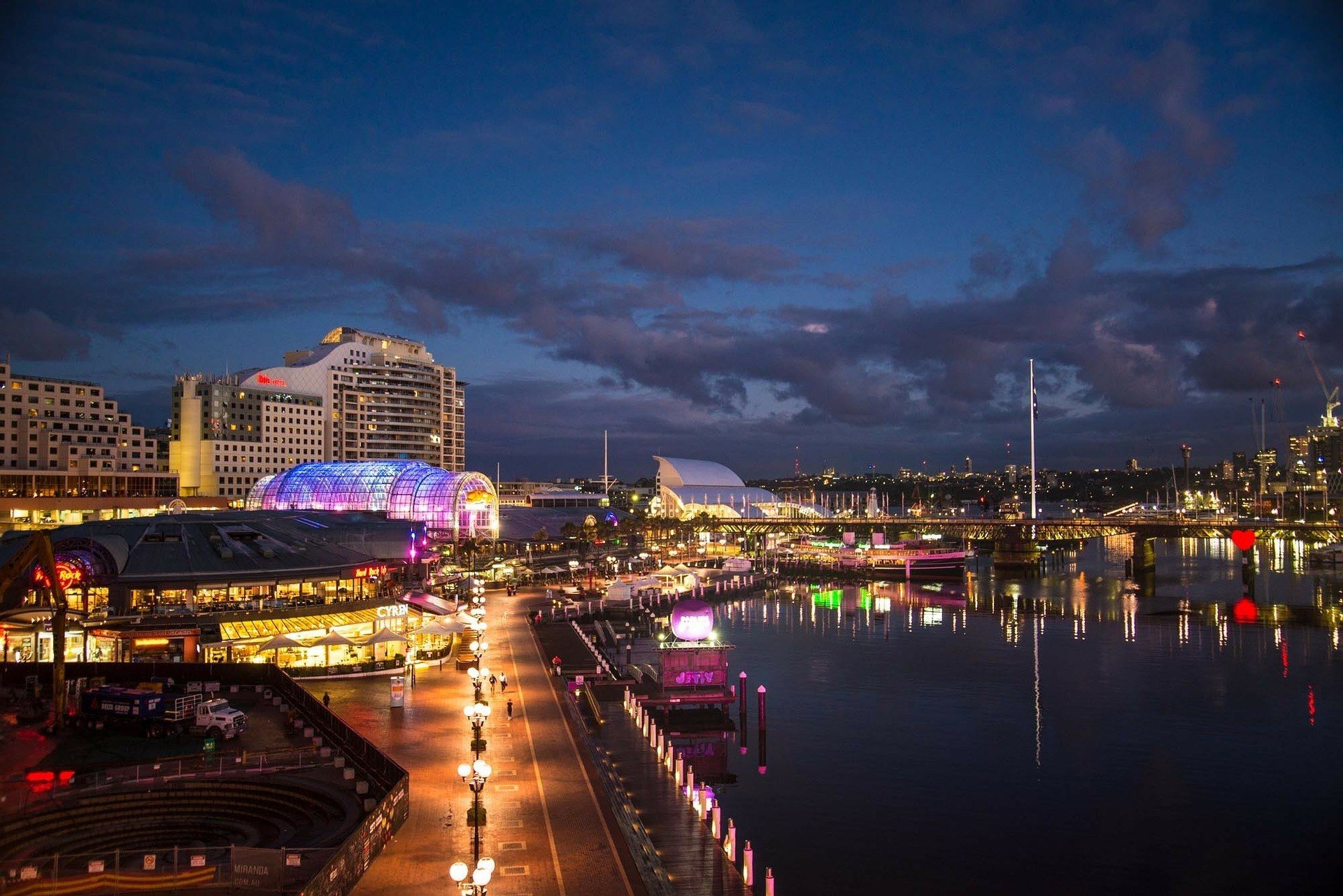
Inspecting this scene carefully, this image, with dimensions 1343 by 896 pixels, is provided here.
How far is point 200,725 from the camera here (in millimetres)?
33000

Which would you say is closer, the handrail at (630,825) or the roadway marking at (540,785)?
the roadway marking at (540,785)

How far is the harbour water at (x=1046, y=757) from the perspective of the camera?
30.6 meters

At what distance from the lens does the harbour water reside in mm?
30609

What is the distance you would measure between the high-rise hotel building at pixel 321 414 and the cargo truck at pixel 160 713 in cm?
11270

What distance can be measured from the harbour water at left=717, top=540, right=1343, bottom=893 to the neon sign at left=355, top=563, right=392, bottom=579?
79.1 feet

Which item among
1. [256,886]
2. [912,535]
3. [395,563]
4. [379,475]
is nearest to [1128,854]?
[256,886]

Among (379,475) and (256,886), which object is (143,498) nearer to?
(379,475)

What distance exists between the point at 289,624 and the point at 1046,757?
36715 millimetres

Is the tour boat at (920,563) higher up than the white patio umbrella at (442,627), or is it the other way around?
the white patio umbrella at (442,627)

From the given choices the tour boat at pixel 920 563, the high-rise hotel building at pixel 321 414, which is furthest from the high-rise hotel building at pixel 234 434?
the tour boat at pixel 920 563

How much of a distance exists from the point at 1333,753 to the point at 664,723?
29843mm

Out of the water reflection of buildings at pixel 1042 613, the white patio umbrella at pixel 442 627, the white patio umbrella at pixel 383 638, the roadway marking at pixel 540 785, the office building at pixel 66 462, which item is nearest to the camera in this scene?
the roadway marking at pixel 540 785

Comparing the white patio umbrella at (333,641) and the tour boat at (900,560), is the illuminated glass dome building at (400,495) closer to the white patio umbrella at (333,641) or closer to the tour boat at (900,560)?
the tour boat at (900,560)

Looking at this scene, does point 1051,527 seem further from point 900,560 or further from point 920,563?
point 900,560
